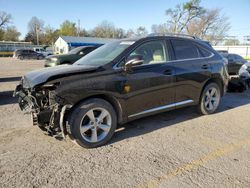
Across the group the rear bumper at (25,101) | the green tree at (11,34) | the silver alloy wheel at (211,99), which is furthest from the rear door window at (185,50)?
the green tree at (11,34)

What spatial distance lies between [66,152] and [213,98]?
3880 mm

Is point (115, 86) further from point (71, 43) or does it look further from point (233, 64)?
point (71, 43)

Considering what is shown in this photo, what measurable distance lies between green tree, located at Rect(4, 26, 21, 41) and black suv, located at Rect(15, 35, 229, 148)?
88.7 metres

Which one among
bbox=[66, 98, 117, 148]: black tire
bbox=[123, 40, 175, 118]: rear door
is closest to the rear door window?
bbox=[123, 40, 175, 118]: rear door

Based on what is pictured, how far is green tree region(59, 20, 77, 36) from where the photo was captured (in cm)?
8144

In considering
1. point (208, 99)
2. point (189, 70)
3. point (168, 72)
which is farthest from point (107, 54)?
point (208, 99)

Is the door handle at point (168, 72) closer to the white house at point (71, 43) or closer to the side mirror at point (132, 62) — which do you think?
the side mirror at point (132, 62)

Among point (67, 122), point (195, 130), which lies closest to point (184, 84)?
point (195, 130)

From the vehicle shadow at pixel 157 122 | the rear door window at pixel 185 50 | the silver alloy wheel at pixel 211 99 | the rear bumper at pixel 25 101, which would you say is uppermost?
the rear door window at pixel 185 50

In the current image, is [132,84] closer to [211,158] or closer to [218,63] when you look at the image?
[211,158]

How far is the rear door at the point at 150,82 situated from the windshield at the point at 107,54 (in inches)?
10.0

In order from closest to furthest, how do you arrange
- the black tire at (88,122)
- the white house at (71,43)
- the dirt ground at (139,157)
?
the dirt ground at (139,157) < the black tire at (88,122) < the white house at (71,43)

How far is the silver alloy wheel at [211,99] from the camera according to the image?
5.57m

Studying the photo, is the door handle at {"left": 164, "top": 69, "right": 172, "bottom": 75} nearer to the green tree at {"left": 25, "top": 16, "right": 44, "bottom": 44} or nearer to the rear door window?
the rear door window
